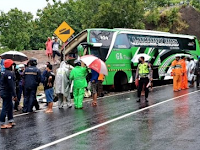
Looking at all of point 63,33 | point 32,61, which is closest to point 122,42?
point 63,33

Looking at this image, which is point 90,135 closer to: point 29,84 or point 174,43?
point 29,84

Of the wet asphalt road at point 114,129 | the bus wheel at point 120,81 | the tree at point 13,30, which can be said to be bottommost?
the wet asphalt road at point 114,129

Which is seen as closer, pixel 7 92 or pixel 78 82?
pixel 7 92

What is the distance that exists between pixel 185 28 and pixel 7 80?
30547 mm

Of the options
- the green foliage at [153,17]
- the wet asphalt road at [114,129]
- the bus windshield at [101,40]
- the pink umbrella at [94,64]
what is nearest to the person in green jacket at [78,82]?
the pink umbrella at [94,64]

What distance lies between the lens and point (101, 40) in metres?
18.6

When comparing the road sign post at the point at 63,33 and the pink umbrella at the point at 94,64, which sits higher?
the road sign post at the point at 63,33

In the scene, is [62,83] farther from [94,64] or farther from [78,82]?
[94,64]

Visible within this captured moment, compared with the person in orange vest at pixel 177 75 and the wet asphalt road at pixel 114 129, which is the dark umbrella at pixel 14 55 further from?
the person in orange vest at pixel 177 75

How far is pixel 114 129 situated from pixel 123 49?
1108 centimetres

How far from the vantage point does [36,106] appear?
1289cm

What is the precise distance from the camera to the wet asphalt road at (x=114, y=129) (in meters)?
7.34

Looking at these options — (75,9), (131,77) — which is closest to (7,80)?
(131,77)

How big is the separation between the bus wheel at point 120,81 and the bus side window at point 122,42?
1.38 metres
